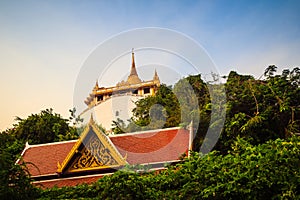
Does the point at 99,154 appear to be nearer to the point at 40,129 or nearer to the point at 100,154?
the point at 100,154

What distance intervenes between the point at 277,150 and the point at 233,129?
5.53 meters

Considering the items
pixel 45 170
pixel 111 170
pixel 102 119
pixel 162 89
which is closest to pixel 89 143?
pixel 111 170

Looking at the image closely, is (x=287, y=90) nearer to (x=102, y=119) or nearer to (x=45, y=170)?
(x=45, y=170)

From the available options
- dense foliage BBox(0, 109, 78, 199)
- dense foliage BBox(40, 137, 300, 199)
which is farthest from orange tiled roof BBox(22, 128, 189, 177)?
dense foliage BBox(40, 137, 300, 199)

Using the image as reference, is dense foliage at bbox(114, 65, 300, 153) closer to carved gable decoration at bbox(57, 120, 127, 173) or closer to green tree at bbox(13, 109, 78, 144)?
carved gable decoration at bbox(57, 120, 127, 173)

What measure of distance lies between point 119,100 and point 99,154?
1321 centimetres

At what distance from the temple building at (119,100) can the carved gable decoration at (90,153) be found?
5.62 meters

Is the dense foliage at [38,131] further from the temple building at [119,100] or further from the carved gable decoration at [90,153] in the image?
the carved gable decoration at [90,153]

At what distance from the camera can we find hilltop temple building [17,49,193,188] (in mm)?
10172

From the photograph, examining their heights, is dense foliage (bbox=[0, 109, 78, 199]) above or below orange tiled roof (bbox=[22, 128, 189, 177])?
above

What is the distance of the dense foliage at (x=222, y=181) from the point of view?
666cm

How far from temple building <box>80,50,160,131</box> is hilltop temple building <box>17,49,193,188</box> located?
4348 mm

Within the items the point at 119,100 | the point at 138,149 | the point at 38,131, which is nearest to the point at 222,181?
the point at 138,149

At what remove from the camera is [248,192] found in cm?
663
